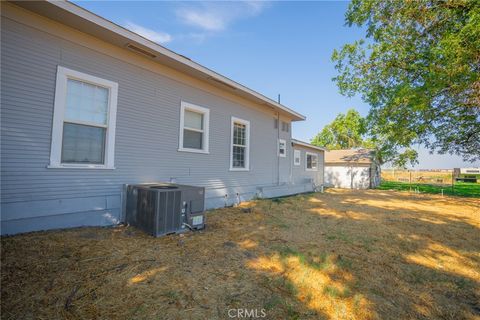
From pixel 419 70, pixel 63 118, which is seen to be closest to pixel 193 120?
pixel 63 118

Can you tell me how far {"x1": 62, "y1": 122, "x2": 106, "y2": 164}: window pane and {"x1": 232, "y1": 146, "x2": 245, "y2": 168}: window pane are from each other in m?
4.79

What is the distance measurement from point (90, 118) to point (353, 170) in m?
22.7

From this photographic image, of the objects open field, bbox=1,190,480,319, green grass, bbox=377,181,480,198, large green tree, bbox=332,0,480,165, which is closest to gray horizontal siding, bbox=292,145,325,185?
large green tree, bbox=332,0,480,165

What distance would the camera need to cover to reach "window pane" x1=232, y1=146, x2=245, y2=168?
886cm

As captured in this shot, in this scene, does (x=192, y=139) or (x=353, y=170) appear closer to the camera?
(x=192, y=139)

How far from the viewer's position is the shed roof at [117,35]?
400cm

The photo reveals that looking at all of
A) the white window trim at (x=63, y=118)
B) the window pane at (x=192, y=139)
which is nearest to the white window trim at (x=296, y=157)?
the window pane at (x=192, y=139)

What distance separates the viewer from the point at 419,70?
9016mm

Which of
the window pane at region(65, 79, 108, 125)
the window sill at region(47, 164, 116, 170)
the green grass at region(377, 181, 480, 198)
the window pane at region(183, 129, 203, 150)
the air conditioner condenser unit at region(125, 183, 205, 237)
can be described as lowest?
the green grass at region(377, 181, 480, 198)

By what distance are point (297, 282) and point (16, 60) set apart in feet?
19.2

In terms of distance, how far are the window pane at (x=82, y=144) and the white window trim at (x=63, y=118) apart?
0.36ft

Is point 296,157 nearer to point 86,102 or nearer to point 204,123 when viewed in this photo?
point 204,123

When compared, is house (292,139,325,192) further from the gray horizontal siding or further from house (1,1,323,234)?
house (1,1,323,234)

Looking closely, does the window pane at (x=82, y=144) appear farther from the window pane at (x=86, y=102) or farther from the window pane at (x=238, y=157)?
the window pane at (x=238, y=157)
